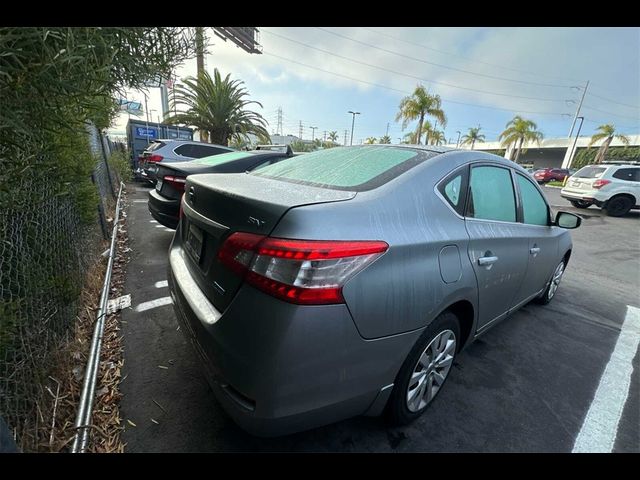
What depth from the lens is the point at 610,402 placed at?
87.0 inches

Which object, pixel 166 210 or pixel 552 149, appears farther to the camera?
pixel 552 149

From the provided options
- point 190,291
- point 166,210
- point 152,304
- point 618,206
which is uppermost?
point 190,291

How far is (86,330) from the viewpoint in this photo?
2529mm

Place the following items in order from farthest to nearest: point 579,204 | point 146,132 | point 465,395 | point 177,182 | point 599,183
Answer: point 146,132 < point 579,204 < point 599,183 < point 177,182 < point 465,395

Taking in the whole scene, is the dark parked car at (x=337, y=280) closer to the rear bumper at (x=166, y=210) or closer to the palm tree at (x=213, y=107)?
the rear bumper at (x=166, y=210)

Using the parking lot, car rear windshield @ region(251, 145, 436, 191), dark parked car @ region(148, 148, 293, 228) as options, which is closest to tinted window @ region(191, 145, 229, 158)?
dark parked car @ region(148, 148, 293, 228)

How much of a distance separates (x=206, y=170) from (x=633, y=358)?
5.20 meters

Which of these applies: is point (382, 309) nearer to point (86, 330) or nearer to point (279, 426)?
point (279, 426)

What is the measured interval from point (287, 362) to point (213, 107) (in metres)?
18.2

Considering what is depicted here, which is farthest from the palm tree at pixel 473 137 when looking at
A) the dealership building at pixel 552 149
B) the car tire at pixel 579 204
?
the car tire at pixel 579 204

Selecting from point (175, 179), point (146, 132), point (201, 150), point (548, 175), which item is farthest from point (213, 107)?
point (548, 175)

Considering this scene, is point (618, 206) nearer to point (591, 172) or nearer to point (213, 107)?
point (591, 172)

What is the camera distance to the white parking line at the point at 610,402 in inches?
73.3
